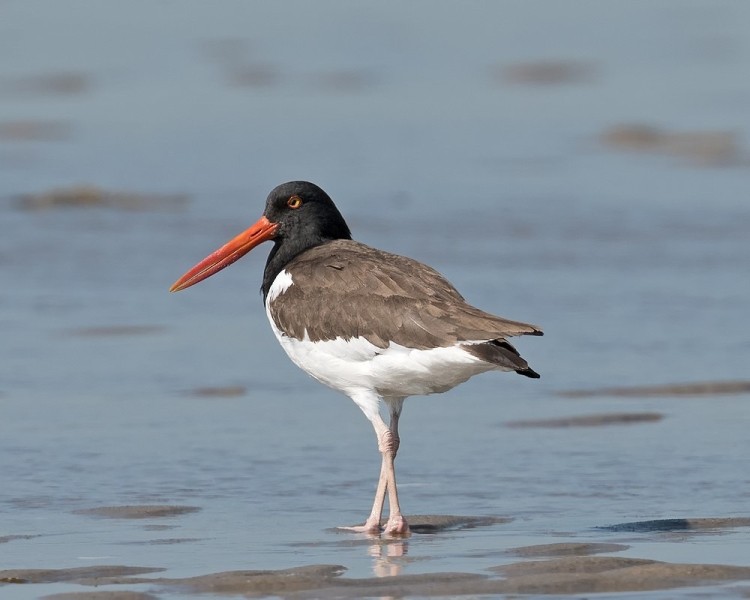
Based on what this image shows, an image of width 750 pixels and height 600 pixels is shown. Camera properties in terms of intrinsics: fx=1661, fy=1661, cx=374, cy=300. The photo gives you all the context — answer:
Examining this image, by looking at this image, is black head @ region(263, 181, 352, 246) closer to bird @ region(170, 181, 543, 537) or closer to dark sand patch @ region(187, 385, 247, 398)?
bird @ region(170, 181, 543, 537)

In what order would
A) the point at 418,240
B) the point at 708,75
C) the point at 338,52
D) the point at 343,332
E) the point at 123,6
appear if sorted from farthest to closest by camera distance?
the point at 123,6 → the point at 338,52 → the point at 708,75 → the point at 418,240 → the point at 343,332

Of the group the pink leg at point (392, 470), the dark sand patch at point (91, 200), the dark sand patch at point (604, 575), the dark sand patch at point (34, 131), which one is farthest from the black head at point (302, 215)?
the dark sand patch at point (34, 131)

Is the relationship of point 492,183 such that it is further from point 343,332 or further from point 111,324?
point 343,332

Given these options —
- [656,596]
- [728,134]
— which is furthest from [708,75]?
[656,596]

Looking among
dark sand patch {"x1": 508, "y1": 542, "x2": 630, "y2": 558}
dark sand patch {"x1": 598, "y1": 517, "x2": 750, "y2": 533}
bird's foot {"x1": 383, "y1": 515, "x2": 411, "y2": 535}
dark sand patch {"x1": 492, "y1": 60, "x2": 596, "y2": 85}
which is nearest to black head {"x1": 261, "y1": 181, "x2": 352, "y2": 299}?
bird's foot {"x1": 383, "y1": 515, "x2": 411, "y2": 535}

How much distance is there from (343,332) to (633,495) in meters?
1.37

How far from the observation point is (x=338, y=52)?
2469 centimetres

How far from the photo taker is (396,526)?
246 inches

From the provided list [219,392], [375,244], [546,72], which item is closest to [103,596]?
[219,392]

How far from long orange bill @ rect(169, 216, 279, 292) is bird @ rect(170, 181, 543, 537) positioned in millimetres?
370

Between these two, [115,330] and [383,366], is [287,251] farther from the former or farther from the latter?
[115,330]

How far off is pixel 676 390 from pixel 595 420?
0.75m

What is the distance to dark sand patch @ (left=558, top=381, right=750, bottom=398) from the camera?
8.61m

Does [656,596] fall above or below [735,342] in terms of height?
below
